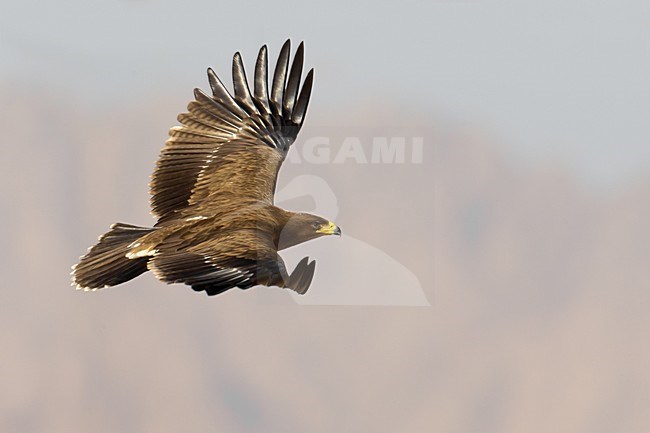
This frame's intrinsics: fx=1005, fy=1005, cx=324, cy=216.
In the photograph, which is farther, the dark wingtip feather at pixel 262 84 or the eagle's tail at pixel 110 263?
the dark wingtip feather at pixel 262 84

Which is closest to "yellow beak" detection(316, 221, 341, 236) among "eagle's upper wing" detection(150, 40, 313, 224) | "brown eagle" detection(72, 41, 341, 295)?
"brown eagle" detection(72, 41, 341, 295)

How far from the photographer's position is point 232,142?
1400cm

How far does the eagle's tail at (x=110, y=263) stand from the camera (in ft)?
38.9

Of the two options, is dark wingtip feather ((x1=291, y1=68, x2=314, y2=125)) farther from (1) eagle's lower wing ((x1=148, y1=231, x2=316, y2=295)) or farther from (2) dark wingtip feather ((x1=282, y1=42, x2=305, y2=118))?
(1) eagle's lower wing ((x1=148, y1=231, x2=316, y2=295))

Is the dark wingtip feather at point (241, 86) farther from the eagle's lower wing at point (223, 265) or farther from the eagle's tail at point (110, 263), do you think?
the eagle's lower wing at point (223, 265)

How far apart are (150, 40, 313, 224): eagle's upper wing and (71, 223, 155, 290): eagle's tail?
0.59 m

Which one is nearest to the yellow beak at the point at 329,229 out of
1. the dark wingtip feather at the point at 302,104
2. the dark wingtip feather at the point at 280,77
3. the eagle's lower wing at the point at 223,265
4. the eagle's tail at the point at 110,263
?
the eagle's lower wing at the point at 223,265

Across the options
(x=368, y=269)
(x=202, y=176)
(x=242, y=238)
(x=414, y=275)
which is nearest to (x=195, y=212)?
(x=202, y=176)

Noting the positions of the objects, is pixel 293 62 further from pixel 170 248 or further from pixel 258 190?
pixel 170 248

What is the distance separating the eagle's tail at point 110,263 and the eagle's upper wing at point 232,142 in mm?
594

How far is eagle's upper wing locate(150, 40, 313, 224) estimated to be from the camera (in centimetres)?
1320

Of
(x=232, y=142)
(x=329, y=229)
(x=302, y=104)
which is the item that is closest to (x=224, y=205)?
(x=329, y=229)

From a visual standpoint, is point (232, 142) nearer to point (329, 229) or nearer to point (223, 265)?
point (329, 229)

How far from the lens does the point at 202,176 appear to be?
531 inches
